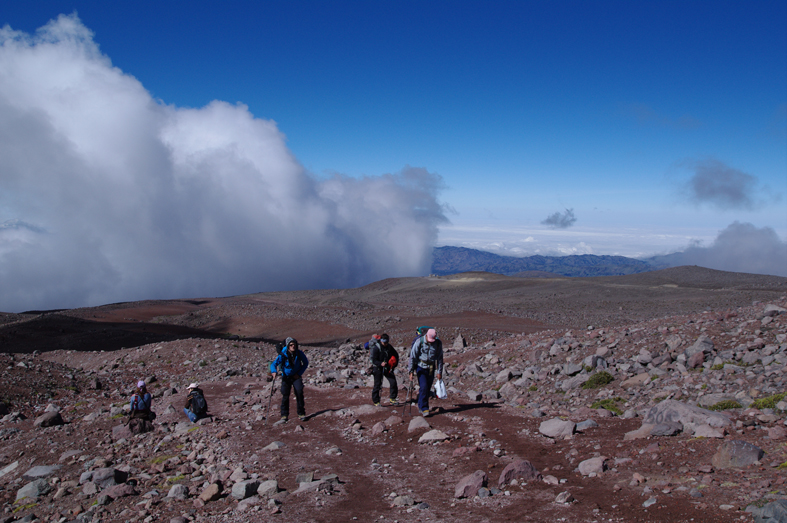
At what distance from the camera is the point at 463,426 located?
8844 millimetres

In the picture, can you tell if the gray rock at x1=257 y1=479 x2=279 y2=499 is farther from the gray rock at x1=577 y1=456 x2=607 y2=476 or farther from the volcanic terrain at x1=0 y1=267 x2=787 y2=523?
the gray rock at x1=577 y1=456 x2=607 y2=476

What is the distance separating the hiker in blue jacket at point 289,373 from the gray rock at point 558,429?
4.99m

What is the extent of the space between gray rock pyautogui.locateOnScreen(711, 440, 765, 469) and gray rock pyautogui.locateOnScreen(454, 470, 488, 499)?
277 centimetres

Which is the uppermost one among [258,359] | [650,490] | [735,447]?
[735,447]

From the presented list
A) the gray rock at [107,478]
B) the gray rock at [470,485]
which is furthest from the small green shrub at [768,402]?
the gray rock at [107,478]

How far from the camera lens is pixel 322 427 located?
9.75 metres

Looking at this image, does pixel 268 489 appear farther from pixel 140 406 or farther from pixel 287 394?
pixel 140 406

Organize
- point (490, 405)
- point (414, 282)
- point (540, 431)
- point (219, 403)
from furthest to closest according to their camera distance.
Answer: point (414, 282), point (219, 403), point (490, 405), point (540, 431)

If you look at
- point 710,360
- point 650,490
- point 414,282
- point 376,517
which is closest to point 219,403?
point 376,517

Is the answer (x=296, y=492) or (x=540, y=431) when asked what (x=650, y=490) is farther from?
(x=296, y=492)

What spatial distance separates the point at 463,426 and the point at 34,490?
7.18m

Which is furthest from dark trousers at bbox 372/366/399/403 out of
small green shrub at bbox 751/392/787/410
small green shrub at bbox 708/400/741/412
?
small green shrub at bbox 751/392/787/410

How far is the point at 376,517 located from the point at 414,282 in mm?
81229

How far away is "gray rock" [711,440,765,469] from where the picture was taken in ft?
18.2
